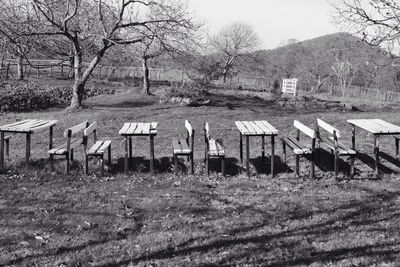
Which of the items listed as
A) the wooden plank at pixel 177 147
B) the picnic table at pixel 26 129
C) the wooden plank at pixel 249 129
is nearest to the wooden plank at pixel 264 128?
the wooden plank at pixel 249 129

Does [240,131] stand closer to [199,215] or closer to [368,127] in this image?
[368,127]

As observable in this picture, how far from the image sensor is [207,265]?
413 centimetres

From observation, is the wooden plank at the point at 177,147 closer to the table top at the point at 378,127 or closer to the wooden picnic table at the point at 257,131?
the wooden picnic table at the point at 257,131

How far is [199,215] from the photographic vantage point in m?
5.69

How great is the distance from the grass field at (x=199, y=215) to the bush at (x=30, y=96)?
9780mm

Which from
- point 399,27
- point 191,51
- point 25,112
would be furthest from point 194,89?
point 399,27

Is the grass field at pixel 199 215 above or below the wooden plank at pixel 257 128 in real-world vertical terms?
below

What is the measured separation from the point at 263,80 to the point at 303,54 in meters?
22.1

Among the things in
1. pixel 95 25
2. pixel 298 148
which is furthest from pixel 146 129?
pixel 95 25

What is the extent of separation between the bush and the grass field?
9.78 meters

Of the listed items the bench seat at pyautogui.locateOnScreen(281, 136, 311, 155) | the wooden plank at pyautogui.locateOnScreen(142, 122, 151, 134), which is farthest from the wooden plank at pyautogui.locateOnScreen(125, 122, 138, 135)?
the bench seat at pyautogui.locateOnScreen(281, 136, 311, 155)

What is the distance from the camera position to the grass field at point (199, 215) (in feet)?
14.4

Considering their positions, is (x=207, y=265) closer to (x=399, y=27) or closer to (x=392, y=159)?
(x=392, y=159)

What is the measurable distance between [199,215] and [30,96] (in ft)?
53.0
